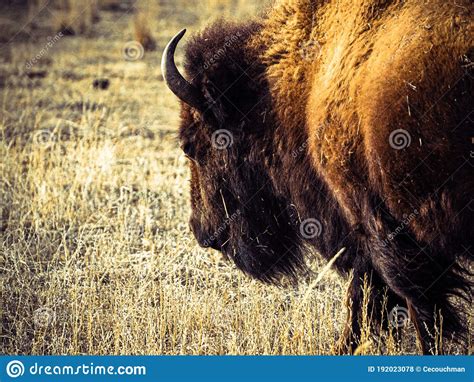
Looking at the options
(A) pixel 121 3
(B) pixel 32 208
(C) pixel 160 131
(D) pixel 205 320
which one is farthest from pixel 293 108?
(A) pixel 121 3

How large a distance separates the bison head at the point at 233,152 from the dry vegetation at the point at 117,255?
1.36 ft

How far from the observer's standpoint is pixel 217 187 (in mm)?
Result: 5043

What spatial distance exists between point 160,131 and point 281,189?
188 inches

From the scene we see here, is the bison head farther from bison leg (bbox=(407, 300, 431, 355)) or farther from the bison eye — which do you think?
bison leg (bbox=(407, 300, 431, 355))

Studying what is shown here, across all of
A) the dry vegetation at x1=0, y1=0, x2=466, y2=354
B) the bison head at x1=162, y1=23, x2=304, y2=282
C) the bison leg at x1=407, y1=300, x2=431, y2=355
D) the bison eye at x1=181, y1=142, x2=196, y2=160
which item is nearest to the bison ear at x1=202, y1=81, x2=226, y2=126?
the bison head at x1=162, y1=23, x2=304, y2=282

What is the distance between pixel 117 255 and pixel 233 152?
161 cm

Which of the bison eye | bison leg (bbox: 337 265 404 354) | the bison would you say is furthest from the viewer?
the bison eye

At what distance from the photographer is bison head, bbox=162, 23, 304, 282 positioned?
4.78 meters

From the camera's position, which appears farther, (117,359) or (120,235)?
(120,235)

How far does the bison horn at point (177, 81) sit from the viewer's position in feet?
15.6

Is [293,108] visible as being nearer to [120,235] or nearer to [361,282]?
[361,282]

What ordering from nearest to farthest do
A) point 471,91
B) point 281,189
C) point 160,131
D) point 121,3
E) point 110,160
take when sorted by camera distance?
point 471,91 < point 281,189 < point 110,160 < point 160,131 < point 121,3

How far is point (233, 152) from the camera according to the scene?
16.0 feet

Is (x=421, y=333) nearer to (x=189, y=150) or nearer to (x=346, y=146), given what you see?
(x=346, y=146)
